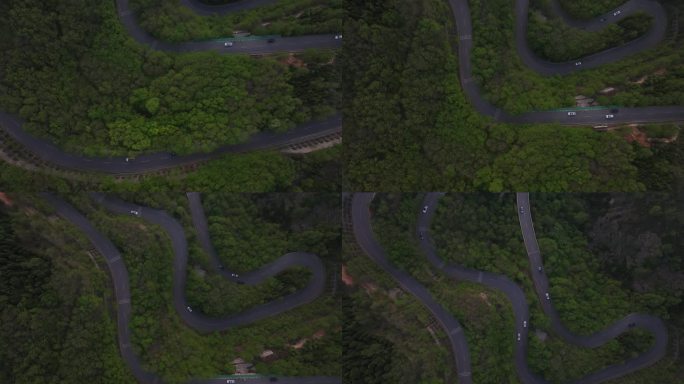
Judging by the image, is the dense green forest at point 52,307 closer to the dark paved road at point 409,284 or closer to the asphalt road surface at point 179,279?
the asphalt road surface at point 179,279

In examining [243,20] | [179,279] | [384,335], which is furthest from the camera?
[243,20]

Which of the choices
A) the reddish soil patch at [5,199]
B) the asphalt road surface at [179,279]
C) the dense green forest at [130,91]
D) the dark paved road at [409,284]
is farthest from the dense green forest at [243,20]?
the reddish soil patch at [5,199]

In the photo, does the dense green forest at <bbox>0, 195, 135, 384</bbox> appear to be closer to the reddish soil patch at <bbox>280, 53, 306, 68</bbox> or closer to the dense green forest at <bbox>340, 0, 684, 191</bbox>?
the reddish soil patch at <bbox>280, 53, 306, 68</bbox>

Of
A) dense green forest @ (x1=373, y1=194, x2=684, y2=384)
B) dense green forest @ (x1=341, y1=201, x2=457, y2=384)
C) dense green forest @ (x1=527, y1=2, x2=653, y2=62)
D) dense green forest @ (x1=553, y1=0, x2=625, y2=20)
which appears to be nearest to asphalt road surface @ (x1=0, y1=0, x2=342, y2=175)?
dense green forest @ (x1=373, y1=194, x2=684, y2=384)

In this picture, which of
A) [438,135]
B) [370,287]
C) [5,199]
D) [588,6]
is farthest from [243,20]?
[588,6]

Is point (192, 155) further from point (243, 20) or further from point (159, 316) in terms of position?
point (159, 316)

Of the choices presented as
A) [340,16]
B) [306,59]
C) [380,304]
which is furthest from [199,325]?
[340,16]
